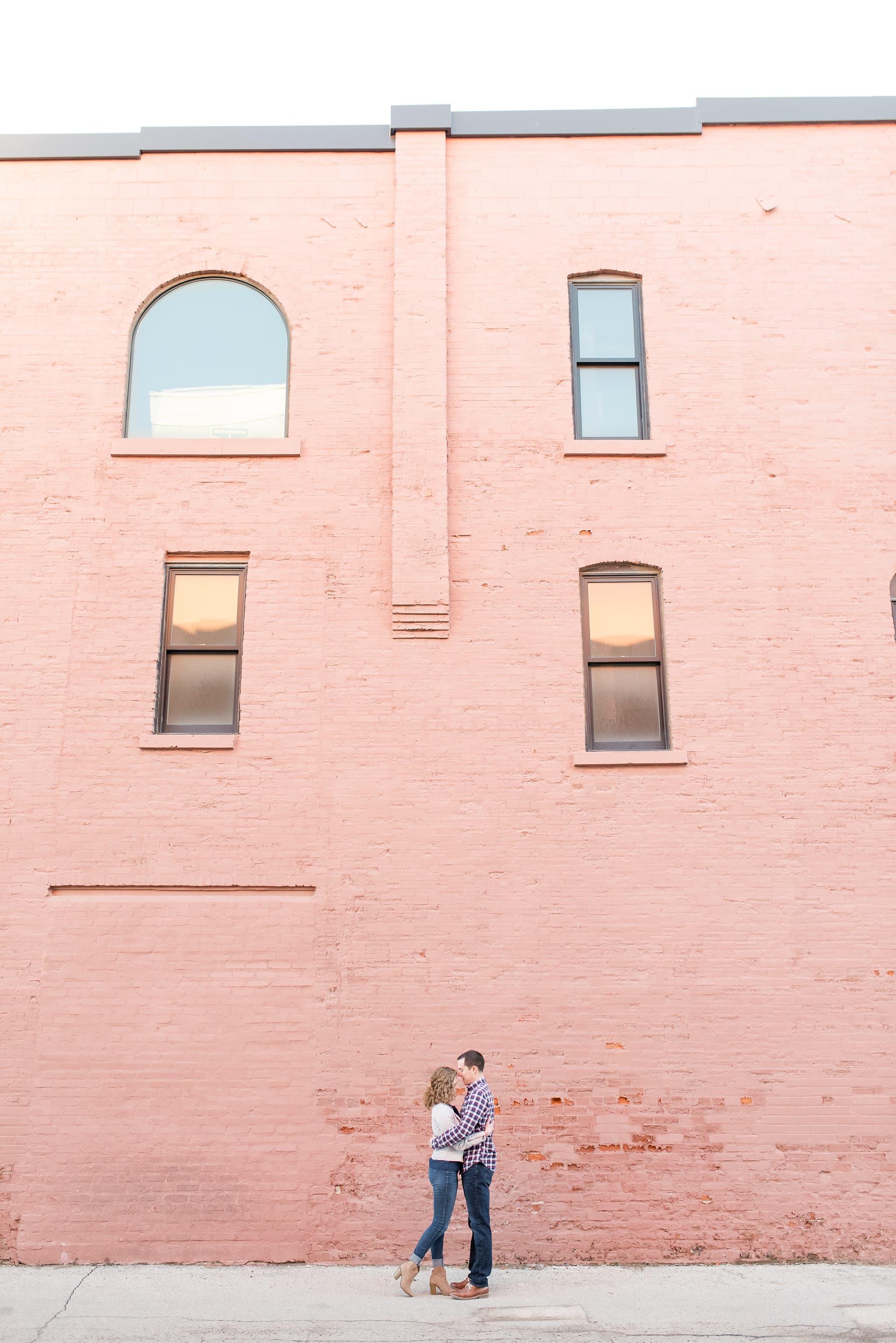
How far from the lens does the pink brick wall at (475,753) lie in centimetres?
864

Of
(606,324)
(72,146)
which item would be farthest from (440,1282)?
(72,146)

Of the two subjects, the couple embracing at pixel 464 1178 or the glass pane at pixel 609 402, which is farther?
the glass pane at pixel 609 402

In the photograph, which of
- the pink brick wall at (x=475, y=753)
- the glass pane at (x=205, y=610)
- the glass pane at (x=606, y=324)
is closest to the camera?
→ the pink brick wall at (x=475, y=753)

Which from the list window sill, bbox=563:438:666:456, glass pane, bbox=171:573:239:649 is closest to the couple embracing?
glass pane, bbox=171:573:239:649

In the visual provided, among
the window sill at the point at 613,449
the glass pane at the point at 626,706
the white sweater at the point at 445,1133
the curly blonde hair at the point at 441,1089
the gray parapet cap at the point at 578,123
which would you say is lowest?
the white sweater at the point at 445,1133

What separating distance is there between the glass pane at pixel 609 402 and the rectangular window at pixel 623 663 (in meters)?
1.54

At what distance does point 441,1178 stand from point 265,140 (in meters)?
9.84

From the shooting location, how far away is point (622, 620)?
395 inches

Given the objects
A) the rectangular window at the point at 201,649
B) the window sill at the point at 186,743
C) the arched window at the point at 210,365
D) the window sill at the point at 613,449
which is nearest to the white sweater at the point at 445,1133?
the window sill at the point at 186,743

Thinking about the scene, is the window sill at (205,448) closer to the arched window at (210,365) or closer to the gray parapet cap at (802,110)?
the arched window at (210,365)

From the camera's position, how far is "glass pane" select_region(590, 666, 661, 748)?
975 centimetres

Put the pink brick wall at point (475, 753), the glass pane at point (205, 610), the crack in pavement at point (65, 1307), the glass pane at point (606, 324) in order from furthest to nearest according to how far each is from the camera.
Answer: the glass pane at point (606, 324) → the glass pane at point (205, 610) → the pink brick wall at point (475, 753) → the crack in pavement at point (65, 1307)

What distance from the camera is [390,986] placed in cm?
895

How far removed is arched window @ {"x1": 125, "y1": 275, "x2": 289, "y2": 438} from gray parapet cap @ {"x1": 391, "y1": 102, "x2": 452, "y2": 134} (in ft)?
7.41
